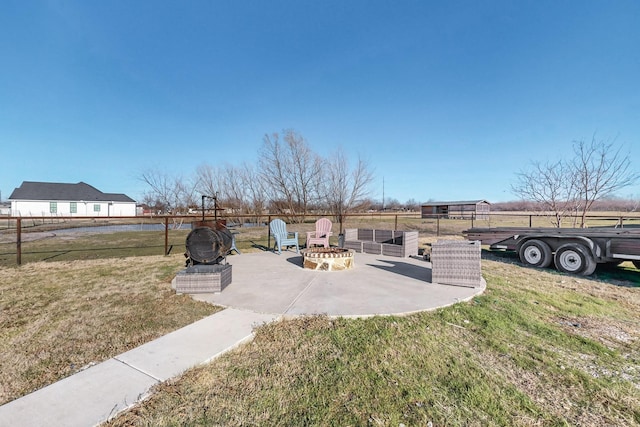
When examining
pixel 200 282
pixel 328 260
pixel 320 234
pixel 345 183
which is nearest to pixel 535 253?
pixel 328 260

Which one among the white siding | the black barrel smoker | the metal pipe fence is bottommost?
the metal pipe fence

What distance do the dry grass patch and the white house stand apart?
31583 mm

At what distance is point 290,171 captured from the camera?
21594mm

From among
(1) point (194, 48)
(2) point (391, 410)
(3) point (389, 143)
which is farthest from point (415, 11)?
(2) point (391, 410)

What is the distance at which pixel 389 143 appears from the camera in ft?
56.9

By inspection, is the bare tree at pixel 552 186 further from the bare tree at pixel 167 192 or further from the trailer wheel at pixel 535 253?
the bare tree at pixel 167 192

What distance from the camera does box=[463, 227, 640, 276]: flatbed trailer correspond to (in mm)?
4984

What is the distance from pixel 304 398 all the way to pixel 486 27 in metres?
11.3

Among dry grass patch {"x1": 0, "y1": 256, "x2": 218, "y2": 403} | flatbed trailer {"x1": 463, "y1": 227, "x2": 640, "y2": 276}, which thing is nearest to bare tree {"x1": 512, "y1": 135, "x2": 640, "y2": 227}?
flatbed trailer {"x1": 463, "y1": 227, "x2": 640, "y2": 276}

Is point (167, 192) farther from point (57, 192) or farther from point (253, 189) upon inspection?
point (57, 192)

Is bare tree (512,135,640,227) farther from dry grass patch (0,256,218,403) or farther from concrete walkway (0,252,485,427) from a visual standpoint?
dry grass patch (0,256,218,403)

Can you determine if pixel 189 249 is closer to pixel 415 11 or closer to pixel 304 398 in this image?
pixel 304 398

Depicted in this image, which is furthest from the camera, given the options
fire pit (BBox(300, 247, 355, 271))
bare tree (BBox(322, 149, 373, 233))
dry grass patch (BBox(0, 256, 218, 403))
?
bare tree (BBox(322, 149, 373, 233))

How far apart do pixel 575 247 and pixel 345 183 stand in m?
15.5
